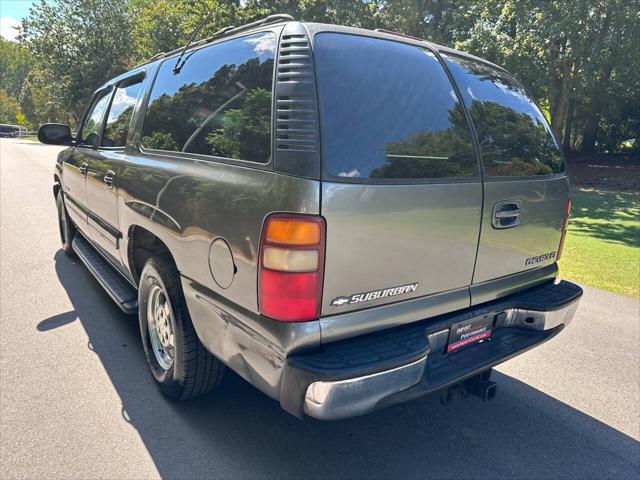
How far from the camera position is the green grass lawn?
5793 millimetres

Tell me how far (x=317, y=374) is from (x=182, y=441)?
1.17 meters

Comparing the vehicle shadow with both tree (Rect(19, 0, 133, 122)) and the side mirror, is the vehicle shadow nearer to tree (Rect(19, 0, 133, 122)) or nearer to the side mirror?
the side mirror

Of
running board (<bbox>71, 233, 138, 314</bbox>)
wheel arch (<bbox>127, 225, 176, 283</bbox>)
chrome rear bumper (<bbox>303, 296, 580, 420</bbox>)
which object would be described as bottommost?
running board (<bbox>71, 233, 138, 314</bbox>)

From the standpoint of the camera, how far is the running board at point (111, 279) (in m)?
3.34

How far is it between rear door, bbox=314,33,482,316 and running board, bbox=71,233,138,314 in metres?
2.03

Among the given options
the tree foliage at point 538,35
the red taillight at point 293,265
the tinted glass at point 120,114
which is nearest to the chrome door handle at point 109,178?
the tinted glass at point 120,114

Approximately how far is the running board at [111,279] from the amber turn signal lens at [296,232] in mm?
1908

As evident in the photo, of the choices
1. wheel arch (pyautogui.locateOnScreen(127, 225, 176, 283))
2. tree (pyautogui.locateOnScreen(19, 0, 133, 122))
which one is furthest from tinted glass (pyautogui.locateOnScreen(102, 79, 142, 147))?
tree (pyautogui.locateOnScreen(19, 0, 133, 122))

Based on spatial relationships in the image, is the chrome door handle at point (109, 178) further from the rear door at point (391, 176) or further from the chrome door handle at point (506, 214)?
the chrome door handle at point (506, 214)

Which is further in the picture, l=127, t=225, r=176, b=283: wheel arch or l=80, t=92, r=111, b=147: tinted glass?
l=80, t=92, r=111, b=147: tinted glass

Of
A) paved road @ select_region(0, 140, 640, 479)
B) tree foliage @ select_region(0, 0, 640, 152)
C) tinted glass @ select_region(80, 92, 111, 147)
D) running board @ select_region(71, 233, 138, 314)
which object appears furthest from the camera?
tree foliage @ select_region(0, 0, 640, 152)

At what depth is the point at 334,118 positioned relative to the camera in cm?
192

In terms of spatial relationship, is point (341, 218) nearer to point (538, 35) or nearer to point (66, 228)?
point (66, 228)

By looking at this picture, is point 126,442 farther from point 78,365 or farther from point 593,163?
point 593,163
